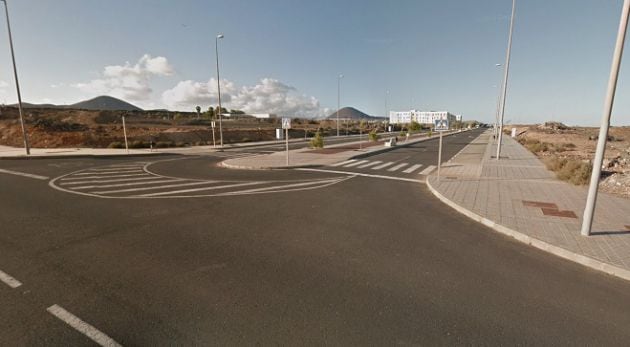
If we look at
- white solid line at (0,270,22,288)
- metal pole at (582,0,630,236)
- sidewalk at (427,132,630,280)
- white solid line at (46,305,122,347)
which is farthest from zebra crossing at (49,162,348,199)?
metal pole at (582,0,630,236)

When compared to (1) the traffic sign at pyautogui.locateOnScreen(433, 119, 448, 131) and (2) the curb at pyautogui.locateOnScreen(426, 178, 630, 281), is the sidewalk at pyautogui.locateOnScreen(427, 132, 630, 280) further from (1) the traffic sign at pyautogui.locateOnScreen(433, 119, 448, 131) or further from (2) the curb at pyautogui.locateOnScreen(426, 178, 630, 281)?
(1) the traffic sign at pyautogui.locateOnScreen(433, 119, 448, 131)

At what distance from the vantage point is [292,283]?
152 inches

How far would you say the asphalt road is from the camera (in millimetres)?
2930

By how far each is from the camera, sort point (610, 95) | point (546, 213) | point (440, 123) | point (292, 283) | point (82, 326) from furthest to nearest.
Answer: point (440, 123) < point (546, 213) < point (610, 95) < point (292, 283) < point (82, 326)

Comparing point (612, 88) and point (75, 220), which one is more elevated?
point (612, 88)

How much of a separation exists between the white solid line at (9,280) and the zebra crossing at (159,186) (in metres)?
4.73

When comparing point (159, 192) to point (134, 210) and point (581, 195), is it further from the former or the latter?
point (581, 195)

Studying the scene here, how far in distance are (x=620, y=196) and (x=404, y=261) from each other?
30.2 feet

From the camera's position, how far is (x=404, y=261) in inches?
178

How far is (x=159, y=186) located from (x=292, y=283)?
8.56 meters

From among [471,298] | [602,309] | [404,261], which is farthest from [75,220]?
[602,309]

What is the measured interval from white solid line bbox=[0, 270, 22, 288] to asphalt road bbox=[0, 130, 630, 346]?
0.06 meters

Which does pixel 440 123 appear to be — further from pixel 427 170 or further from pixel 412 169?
pixel 412 169

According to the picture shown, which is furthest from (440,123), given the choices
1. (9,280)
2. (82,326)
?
(9,280)
